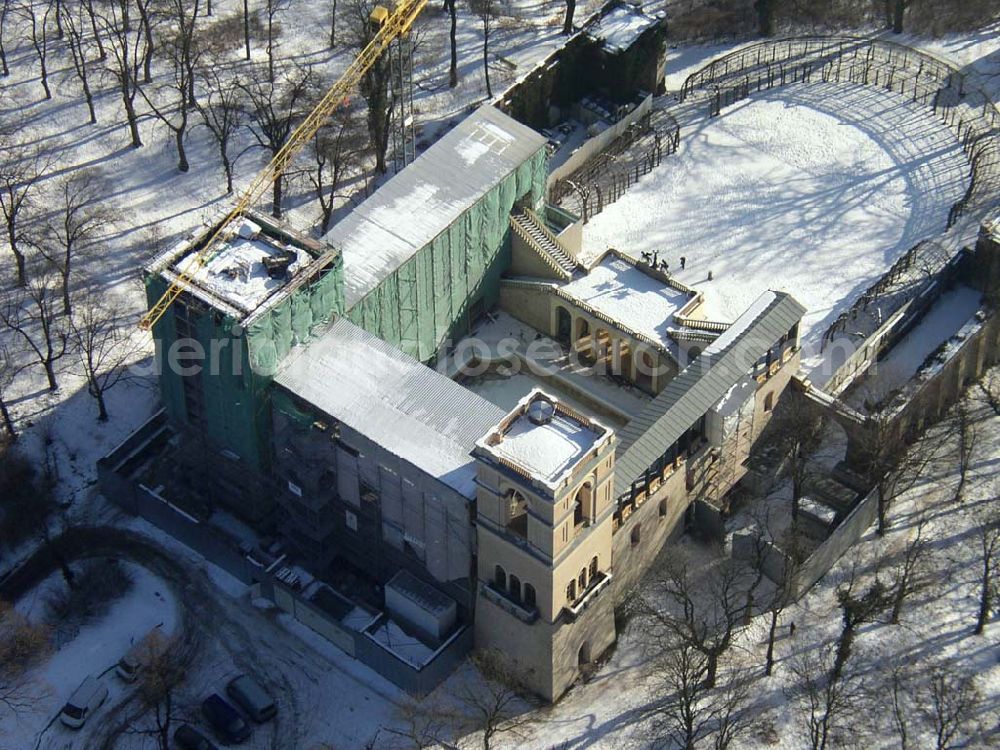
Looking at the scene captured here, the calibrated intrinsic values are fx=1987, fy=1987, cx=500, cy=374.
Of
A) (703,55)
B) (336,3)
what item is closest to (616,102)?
(703,55)

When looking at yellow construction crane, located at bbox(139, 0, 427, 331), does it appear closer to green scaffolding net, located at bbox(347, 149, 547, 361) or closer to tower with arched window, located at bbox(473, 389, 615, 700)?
green scaffolding net, located at bbox(347, 149, 547, 361)

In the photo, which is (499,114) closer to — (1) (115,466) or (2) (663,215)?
(2) (663,215)

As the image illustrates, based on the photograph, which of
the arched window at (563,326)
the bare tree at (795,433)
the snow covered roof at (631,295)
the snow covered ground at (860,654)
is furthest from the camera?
the arched window at (563,326)

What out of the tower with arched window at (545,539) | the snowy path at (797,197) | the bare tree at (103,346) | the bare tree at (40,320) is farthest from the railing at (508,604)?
the bare tree at (40,320)

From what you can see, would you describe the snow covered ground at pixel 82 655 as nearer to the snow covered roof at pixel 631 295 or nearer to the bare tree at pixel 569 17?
the snow covered roof at pixel 631 295

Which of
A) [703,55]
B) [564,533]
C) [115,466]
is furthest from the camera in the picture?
[703,55]

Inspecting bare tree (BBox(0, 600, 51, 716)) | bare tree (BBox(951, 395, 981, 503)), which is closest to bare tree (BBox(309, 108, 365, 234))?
bare tree (BBox(0, 600, 51, 716))

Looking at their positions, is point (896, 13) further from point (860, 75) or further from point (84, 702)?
point (84, 702)

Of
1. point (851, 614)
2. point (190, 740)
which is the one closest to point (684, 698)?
point (851, 614)
